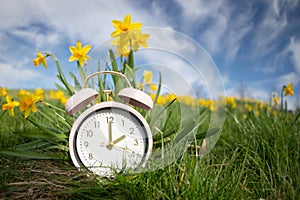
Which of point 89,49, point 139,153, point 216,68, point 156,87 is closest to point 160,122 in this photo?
point 156,87

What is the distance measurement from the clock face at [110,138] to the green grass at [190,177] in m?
0.11

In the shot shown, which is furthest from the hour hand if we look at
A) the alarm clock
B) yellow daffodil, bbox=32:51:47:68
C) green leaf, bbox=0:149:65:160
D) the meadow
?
yellow daffodil, bbox=32:51:47:68

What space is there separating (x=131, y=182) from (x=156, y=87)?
28.5 inches

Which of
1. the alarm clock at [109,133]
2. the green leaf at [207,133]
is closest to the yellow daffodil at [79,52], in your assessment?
the alarm clock at [109,133]

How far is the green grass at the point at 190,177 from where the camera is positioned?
123cm

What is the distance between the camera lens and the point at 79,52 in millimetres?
1820

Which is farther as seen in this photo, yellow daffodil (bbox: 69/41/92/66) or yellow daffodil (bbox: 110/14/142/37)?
yellow daffodil (bbox: 69/41/92/66)

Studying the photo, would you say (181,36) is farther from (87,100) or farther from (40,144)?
(40,144)

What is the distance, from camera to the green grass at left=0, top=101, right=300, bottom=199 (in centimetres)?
123

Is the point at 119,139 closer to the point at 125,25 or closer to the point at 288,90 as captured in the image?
the point at 125,25

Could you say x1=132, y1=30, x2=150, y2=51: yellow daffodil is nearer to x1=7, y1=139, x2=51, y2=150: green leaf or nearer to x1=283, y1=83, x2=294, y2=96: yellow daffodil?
x1=7, y1=139, x2=51, y2=150: green leaf

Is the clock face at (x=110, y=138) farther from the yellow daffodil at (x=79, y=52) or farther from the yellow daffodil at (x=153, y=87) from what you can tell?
the yellow daffodil at (x=79, y=52)

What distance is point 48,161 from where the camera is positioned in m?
1.72

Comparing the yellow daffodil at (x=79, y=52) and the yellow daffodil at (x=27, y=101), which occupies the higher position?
the yellow daffodil at (x=79, y=52)
